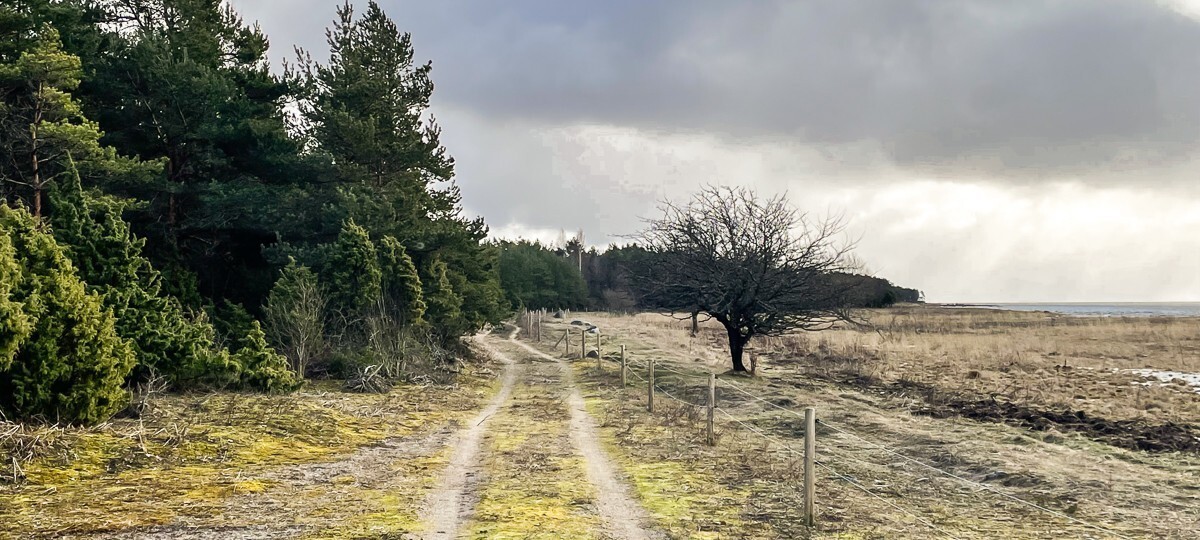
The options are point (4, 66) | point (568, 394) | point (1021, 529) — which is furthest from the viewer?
point (568, 394)

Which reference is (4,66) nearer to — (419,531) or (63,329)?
(63,329)

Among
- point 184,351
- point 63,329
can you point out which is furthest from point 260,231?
point 63,329

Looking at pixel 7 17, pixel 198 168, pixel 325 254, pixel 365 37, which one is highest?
pixel 365 37

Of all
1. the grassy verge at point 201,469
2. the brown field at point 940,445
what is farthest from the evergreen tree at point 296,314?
the brown field at point 940,445

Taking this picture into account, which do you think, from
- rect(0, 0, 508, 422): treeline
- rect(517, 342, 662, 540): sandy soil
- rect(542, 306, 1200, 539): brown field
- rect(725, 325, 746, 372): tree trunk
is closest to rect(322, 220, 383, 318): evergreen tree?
rect(0, 0, 508, 422): treeline

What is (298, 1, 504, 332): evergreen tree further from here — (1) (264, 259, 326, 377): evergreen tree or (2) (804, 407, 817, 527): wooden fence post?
(2) (804, 407, 817, 527): wooden fence post

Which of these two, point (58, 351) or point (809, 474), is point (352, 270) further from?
point (809, 474)

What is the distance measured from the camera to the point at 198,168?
80.5 feet

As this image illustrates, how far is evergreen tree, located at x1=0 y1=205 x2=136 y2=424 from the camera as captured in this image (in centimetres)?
1080

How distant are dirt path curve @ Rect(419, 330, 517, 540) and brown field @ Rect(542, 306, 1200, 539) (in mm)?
2150

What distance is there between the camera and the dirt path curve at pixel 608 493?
8141 millimetres

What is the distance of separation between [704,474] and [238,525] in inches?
232

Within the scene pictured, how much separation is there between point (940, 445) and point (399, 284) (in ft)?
54.0

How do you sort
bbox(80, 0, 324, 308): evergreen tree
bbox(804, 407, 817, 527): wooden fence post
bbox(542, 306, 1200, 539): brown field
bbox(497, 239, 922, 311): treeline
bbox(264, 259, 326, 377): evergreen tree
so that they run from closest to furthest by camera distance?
bbox(804, 407, 817, 527): wooden fence post, bbox(542, 306, 1200, 539): brown field, bbox(264, 259, 326, 377): evergreen tree, bbox(80, 0, 324, 308): evergreen tree, bbox(497, 239, 922, 311): treeline
